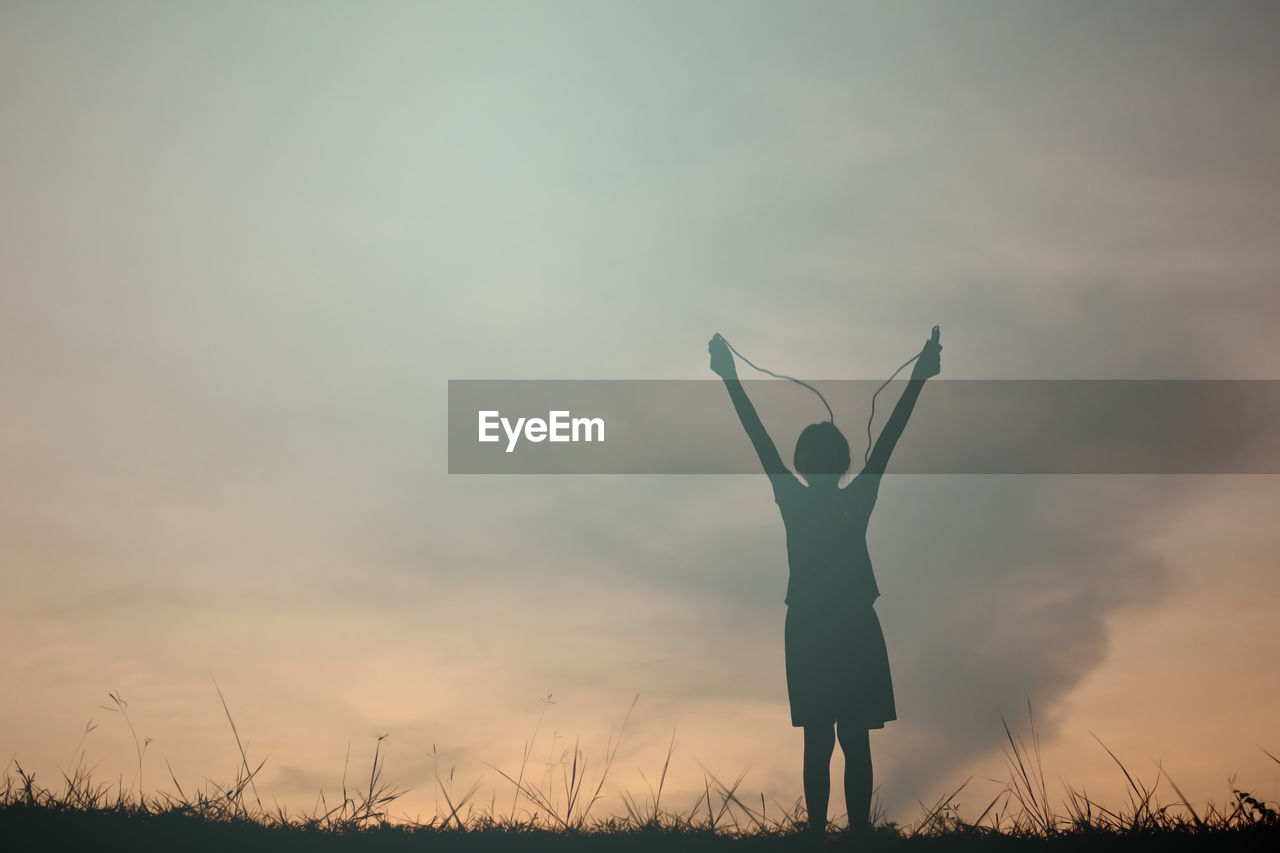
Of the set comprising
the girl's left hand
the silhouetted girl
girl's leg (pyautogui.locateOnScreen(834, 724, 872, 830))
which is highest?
the girl's left hand

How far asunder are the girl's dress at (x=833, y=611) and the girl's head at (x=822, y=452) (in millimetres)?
104

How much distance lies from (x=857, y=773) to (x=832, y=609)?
98 cm

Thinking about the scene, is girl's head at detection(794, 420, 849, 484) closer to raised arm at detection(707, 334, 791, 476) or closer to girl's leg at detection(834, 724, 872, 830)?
raised arm at detection(707, 334, 791, 476)

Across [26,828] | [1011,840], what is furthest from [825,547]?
[26,828]

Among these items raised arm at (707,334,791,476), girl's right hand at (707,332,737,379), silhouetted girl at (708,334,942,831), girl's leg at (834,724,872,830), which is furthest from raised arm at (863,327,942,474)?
girl's leg at (834,724,872,830)

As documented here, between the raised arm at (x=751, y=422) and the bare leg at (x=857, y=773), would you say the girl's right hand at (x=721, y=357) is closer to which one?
the raised arm at (x=751, y=422)

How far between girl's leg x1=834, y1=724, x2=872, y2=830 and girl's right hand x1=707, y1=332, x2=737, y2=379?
2.48 meters

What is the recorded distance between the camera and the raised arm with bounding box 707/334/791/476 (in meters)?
6.96

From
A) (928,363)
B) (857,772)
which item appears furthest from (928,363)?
(857,772)

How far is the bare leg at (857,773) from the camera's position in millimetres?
6363

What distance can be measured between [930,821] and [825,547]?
5.62 feet

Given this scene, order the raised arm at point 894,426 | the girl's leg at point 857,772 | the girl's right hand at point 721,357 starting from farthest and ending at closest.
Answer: the girl's right hand at point 721,357 < the raised arm at point 894,426 < the girl's leg at point 857,772

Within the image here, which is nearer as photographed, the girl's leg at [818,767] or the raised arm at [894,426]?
the girl's leg at [818,767]

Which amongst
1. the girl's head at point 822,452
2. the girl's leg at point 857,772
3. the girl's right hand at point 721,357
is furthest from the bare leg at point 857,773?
the girl's right hand at point 721,357
